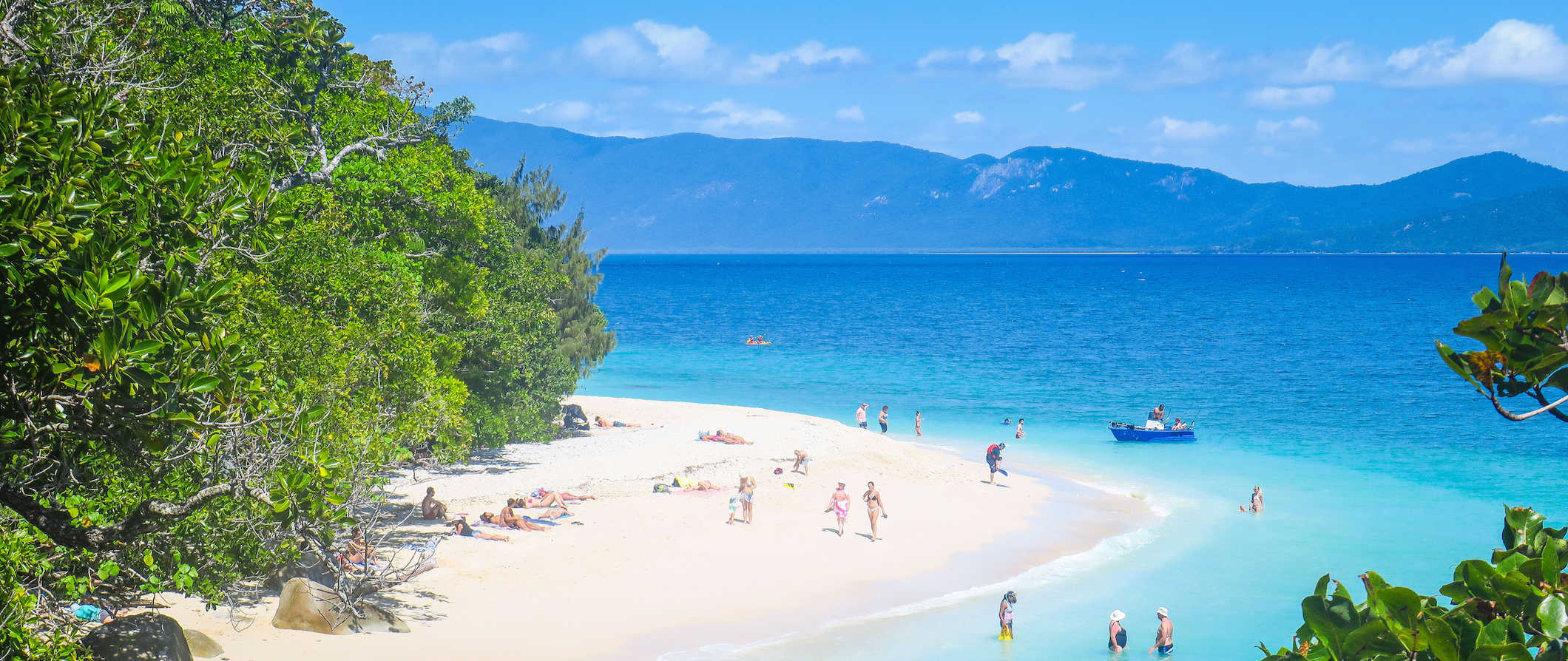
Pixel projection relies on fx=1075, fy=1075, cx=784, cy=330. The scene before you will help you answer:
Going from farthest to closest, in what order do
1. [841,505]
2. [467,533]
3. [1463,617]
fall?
[841,505] < [467,533] < [1463,617]

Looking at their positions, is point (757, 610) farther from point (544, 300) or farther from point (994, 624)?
point (544, 300)

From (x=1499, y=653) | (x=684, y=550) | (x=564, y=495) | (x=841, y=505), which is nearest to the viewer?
(x=1499, y=653)

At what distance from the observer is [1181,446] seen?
44.2 m

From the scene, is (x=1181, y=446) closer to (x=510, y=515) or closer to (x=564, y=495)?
(x=564, y=495)

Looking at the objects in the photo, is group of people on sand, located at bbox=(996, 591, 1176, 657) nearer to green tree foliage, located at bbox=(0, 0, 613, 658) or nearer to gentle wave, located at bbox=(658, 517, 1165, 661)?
gentle wave, located at bbox=(658, 517, 1165, 661)

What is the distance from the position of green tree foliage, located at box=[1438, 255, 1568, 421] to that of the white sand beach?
1531 cm

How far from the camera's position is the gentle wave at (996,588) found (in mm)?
19188

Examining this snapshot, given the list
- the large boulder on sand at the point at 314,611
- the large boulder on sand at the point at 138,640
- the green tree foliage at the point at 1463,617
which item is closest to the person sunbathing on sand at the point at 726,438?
the large boulder on sand at the point at 314,611

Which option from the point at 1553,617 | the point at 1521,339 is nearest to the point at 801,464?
the point at 1553,617

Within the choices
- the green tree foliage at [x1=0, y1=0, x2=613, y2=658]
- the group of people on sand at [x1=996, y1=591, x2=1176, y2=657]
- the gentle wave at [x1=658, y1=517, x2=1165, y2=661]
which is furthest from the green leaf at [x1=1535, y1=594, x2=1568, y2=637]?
the group of people on sand at [x1=996, y1=591, x2=1176, y2=657]

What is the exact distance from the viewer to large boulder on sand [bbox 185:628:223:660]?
14586 millimetres

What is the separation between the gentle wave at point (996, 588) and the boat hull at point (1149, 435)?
13594mm

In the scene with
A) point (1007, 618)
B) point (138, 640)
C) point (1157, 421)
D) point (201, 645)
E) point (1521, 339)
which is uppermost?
point (1521, 339)

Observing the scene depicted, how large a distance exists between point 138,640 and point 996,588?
1711 cm
